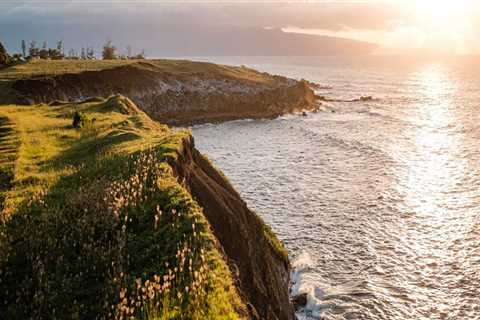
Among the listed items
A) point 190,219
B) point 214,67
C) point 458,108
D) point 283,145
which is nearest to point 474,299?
point 190,219

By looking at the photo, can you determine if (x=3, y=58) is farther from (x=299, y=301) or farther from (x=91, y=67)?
(x=299, y=301)

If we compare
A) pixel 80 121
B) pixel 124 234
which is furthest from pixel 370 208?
pixel 124 234

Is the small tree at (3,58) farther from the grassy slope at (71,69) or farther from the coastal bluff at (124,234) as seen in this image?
the coastal bluff at (124,234)

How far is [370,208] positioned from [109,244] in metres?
25.3

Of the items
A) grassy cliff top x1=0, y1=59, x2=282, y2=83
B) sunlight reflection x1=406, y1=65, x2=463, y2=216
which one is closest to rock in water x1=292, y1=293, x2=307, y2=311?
sunlight reflection x1=406, y1=65, x2=463, y2=216

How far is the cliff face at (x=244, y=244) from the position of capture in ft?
44.8

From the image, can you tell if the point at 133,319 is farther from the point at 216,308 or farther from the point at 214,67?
the point at 214,67

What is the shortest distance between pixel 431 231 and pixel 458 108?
75401 mm

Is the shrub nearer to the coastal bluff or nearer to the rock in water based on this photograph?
the coastal bluff

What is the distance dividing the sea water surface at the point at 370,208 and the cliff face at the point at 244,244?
355 cm

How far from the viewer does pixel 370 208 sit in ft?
104

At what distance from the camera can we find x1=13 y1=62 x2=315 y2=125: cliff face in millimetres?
65062

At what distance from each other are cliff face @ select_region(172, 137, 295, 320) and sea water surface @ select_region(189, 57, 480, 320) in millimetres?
3549

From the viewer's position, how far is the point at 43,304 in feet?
29.8
